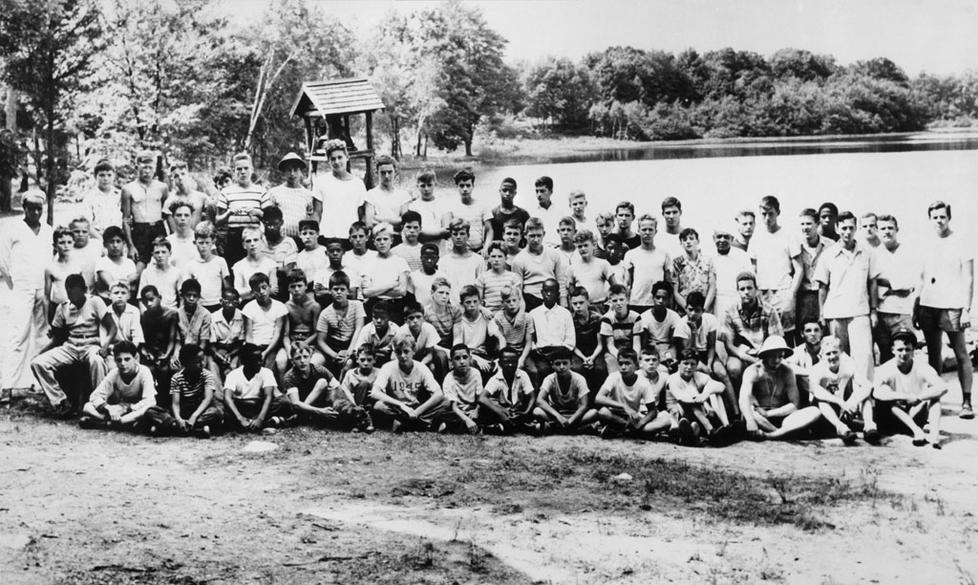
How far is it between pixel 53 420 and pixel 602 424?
329 centimetres

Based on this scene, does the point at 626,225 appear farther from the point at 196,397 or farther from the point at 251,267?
the point at 196,397

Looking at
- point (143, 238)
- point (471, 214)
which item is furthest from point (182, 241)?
point (471, 214)

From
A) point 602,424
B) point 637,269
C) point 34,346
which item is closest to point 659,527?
point 602,424

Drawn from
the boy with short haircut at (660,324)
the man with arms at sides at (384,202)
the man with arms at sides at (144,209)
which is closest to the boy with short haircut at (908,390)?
the boy with short haircut at (660,324)

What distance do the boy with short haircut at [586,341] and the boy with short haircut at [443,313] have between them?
28.3 inches

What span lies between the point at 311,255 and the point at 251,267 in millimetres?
381

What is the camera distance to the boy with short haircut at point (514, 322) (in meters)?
5.60

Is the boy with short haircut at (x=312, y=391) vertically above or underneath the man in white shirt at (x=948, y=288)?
underneath

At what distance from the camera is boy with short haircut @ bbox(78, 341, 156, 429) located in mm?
5355

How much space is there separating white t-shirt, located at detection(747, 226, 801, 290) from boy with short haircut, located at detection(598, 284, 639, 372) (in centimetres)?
93

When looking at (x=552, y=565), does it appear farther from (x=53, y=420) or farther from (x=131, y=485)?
(x=53, y=420)

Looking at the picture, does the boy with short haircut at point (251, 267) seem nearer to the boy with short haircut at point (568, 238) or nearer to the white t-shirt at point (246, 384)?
the white t-shirt at point (246, 384)

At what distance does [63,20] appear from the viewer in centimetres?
733

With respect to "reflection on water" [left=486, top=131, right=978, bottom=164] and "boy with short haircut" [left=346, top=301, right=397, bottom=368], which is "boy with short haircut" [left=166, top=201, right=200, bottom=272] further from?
"reflection on water" [left=486, top=131, right=978, bottom=164]
